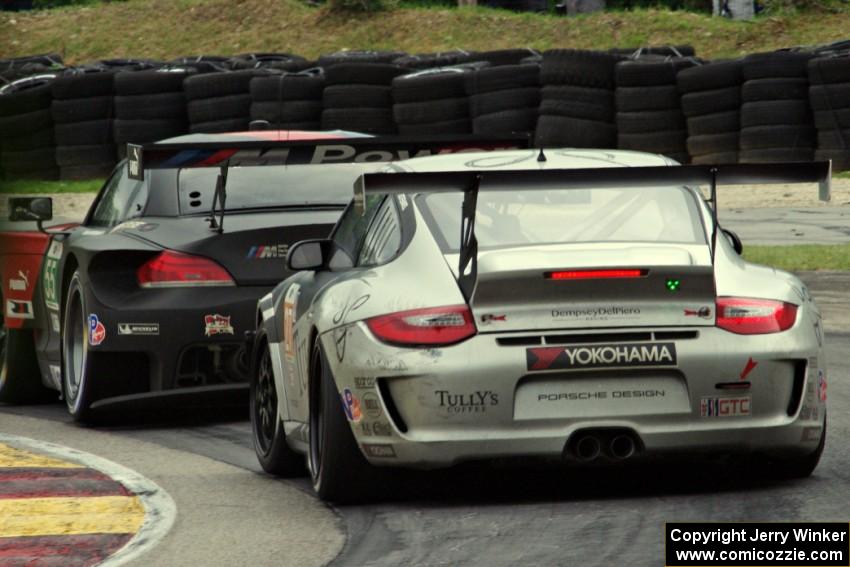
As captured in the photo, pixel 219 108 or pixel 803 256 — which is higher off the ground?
pixel 803 256

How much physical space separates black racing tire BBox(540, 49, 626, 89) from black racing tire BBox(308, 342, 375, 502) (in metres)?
20.3

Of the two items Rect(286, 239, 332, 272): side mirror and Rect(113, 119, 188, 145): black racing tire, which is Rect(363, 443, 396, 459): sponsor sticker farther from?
Rect(113, 119, 188, 145): black racing tire

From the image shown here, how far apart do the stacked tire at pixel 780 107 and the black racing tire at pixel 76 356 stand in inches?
620

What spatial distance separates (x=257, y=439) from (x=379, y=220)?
1444mm

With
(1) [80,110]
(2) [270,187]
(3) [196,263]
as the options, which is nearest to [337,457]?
(3) [196,263]

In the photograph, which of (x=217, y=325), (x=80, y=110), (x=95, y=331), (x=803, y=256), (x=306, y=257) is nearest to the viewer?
(x=306, y=257)

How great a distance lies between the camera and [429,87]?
2825 cm

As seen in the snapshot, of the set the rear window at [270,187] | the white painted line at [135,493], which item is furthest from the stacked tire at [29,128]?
the white painted line at [135,493]

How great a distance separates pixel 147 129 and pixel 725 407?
24.2 m

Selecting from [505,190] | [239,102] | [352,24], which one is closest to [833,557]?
[505,190]

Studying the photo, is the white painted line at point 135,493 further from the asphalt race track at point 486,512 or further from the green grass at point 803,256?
the green grass at point 803,256

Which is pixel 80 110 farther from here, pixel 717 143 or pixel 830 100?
pixel 830 100

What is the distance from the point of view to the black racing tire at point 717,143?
25.6m

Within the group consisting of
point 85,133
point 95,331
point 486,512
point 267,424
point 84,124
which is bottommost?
point 85,133
